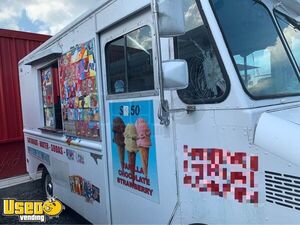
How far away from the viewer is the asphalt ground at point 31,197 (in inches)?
172

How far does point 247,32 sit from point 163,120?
30.1 inches

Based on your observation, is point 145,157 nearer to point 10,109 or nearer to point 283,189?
point 283,189

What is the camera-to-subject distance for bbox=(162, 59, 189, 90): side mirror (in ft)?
5.72

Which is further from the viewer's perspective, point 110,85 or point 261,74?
point 110,85

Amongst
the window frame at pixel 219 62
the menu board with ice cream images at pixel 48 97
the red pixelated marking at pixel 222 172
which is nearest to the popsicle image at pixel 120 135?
the red pixelated marking at pixel 222 172

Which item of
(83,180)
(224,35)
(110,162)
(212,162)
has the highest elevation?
(224,35)

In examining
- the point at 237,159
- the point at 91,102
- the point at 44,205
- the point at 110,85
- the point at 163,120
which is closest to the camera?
the point at 237,159

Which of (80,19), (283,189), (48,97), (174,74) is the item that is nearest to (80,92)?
(80,19)

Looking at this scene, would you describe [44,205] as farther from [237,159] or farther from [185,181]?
[237,159]

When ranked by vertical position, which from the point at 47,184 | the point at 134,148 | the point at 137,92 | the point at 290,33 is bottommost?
the point at 47,184

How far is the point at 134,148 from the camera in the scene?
2598 mm

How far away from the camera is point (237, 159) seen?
1.75 meters

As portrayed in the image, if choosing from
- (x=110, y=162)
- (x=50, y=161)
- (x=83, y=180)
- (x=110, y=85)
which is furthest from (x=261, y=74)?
(x=50, y=161)

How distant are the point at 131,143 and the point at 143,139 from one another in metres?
0.17
